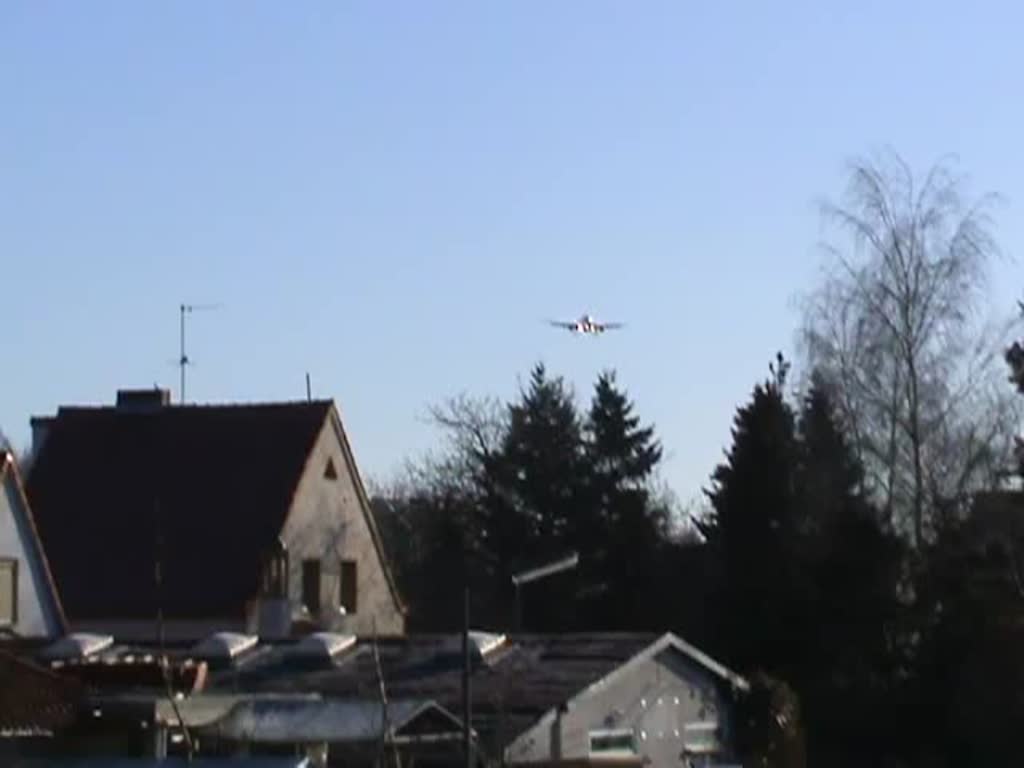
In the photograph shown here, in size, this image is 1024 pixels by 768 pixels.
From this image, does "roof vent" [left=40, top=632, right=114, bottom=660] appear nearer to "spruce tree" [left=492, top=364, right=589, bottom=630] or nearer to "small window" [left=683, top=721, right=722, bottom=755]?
"small window" [left=683, top=721, right=722, bottom=755]

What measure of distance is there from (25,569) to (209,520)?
21.7ft

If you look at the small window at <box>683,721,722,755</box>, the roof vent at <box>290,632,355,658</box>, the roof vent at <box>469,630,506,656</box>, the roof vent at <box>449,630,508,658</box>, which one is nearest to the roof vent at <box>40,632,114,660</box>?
the roof vent at <box>290,632,355,658</box>

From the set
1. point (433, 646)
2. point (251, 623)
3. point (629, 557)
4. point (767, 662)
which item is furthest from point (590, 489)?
point (433, 646)

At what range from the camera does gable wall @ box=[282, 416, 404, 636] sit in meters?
48.7

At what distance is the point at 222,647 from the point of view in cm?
3606

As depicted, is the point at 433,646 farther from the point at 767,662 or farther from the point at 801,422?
the point at 801,422

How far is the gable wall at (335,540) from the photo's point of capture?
48.7 m

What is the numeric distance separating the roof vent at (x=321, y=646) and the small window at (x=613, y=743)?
385 cm

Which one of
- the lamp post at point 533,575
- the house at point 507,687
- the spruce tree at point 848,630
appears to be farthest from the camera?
the spruce tree at point 848,630

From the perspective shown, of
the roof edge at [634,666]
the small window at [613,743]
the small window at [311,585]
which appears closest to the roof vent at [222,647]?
the roof edge at [634,666]

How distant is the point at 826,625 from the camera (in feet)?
162

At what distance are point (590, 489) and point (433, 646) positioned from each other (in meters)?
27.7

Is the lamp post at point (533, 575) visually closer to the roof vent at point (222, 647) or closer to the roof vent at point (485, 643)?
the roof vent at point (485, 643)

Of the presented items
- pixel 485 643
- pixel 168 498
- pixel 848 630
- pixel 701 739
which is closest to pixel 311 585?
pixel 168 498
